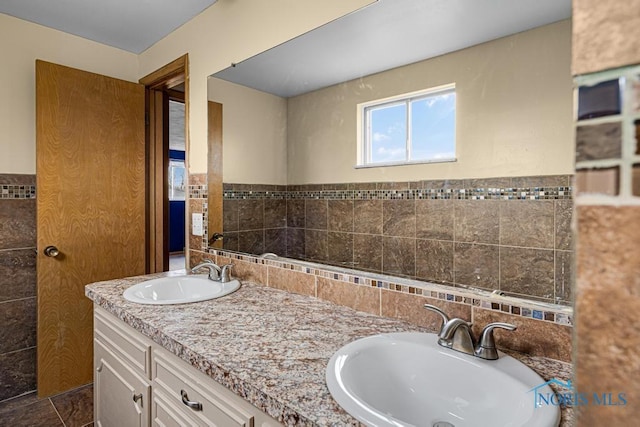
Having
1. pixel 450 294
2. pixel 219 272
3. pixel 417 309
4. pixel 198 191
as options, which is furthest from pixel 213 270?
pixel 450 294

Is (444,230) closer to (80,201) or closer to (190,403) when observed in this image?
(190,403)

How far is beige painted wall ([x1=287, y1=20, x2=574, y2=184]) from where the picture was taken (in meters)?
0.92

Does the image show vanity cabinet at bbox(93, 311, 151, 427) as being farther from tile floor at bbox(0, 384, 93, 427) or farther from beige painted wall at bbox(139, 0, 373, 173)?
beige painted wall at bbox(139, 0, 373, 173)

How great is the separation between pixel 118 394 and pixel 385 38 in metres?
1.77

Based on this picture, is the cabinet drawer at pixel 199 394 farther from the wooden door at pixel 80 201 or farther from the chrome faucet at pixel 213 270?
the wooden door at pixel 80 201

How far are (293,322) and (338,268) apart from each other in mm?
318

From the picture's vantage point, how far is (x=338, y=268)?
1432 mm

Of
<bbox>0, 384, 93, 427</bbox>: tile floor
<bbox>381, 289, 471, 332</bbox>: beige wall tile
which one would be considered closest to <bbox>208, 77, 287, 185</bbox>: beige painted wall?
<bbox>381, 289, 471, 332</bbox>: beige wall tile

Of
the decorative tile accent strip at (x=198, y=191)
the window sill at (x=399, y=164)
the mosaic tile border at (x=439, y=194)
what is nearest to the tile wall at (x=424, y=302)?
the mosaic tile border at (x=439, y=194)

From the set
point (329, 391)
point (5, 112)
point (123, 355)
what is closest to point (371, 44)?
point (329, 391)

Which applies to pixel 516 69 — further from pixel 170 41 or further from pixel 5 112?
pixel 5 112

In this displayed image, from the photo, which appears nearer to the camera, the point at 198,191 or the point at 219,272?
the point at 219,272

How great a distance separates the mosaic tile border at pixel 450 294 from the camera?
93cm

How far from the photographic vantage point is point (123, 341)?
1428 millimetres
